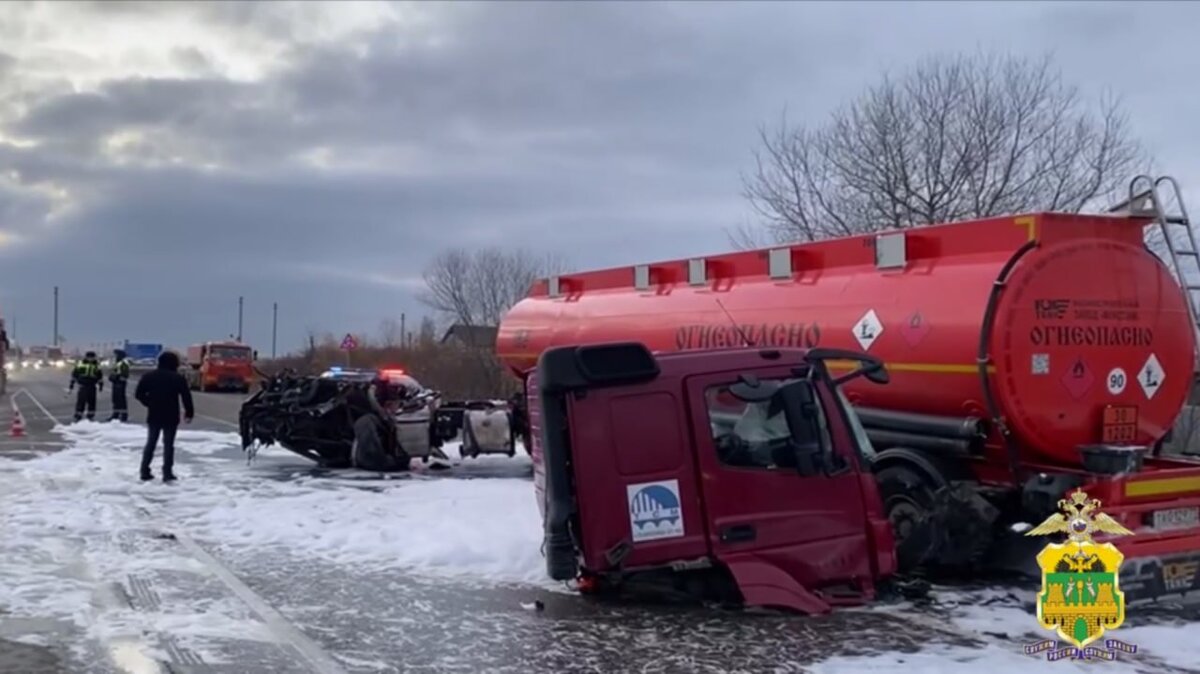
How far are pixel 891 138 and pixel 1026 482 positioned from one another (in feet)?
58.4

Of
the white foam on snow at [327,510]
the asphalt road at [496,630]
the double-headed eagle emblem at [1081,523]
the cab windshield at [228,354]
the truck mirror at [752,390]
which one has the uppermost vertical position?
the cab windshield at [228,354]

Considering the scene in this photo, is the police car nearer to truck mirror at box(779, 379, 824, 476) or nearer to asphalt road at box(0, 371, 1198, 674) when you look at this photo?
asphalt road at box(0, 371, 1198, 674)

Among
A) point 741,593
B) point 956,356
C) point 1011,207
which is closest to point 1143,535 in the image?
point 956,356

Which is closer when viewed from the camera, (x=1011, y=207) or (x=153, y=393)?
(x=153, y=393)

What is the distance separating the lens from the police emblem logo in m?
6.82

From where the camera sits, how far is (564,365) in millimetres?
8039

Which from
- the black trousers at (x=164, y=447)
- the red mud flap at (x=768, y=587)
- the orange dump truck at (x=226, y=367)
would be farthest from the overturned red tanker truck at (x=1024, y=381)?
the orange dump truck at (x=226, y=367)

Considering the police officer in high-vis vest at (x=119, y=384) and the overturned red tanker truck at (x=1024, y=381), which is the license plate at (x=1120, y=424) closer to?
the overturned red tanker truck at (x=1024, y=381)

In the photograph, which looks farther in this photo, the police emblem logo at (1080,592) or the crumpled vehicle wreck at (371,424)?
the crumpled vehicle wreck at (371,424)

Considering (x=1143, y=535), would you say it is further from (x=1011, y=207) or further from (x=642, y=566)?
(x=1011, y=207)

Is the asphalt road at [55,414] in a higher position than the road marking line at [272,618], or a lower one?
higher

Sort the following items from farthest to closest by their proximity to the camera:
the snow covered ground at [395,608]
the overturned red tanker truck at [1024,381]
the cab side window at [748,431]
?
the overturned red tanker truck at [1024,381] → the cab side window at [748,431] → the snow covered ground at [395,608]

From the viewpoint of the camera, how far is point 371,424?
17.4 meters

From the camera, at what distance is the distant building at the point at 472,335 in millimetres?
43359
